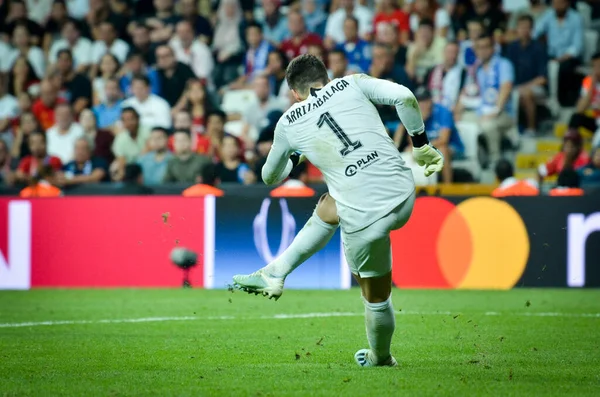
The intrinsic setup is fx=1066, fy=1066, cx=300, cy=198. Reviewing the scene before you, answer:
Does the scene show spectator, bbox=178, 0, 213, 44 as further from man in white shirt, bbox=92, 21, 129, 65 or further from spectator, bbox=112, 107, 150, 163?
spectator, bbox=112, 107, 150, 163

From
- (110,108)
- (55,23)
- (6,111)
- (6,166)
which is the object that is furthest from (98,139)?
(55,23)

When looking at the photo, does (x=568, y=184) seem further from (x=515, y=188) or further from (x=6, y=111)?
(x=6, y=111)

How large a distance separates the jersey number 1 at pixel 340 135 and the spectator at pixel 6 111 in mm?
12933

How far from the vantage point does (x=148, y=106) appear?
17.7m

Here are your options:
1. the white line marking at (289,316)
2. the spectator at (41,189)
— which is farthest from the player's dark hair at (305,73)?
the spectator at (41,189)

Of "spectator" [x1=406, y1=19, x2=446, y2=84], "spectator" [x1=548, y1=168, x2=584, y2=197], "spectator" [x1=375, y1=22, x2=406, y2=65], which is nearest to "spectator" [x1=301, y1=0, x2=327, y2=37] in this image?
"spectator" [x1=375, y1=22, x2=406, y2=65]

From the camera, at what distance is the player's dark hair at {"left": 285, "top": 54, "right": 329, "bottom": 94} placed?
6664 mm

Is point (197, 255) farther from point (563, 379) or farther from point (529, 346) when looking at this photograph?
point (563, 379)

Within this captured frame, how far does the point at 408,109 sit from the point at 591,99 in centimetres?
1075

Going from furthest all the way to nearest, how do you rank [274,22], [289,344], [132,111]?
[274,22] < [132,111] < [289,344]

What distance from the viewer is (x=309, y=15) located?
61.7 feet

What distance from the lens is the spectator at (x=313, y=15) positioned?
18.6 meters

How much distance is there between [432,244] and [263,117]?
4836 mm

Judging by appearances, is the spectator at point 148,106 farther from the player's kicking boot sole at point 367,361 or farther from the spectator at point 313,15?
the player's kicking boot sole at point 367,361
